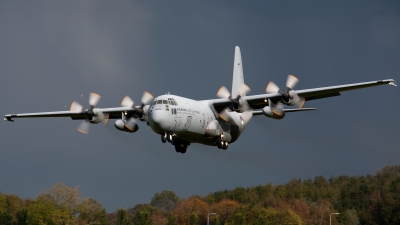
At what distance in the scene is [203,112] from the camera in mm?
36844

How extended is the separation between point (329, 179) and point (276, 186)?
52.5 feet

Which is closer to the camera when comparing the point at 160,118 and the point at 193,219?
the point at 160,118

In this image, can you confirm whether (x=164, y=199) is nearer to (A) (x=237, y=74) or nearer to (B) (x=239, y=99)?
(A) (x=237, y=74)

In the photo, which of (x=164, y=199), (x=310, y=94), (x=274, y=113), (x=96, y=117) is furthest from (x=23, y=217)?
(x=164, y=199)

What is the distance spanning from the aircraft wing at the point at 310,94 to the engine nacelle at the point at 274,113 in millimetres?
705

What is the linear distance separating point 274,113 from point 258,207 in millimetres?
25896

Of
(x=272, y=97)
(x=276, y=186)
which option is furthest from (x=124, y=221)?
(x=272, y=97)

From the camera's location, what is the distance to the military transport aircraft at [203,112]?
3472cm

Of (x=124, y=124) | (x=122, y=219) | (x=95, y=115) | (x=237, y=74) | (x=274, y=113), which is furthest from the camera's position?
(x=122, y=219)

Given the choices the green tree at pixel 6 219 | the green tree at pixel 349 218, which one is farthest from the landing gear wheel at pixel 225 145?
the green tree at pixel 349 218

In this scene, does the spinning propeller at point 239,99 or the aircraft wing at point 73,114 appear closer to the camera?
Result: the spinning propeller at point 239,99

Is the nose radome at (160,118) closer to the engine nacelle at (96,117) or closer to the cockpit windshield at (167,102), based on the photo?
the cockpit windshield at (167,102)

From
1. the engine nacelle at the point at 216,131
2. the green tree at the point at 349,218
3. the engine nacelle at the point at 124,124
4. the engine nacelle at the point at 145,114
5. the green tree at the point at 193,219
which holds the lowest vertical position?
the green tree at the point at 193,219

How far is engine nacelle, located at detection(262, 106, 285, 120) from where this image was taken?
36.2 meters
